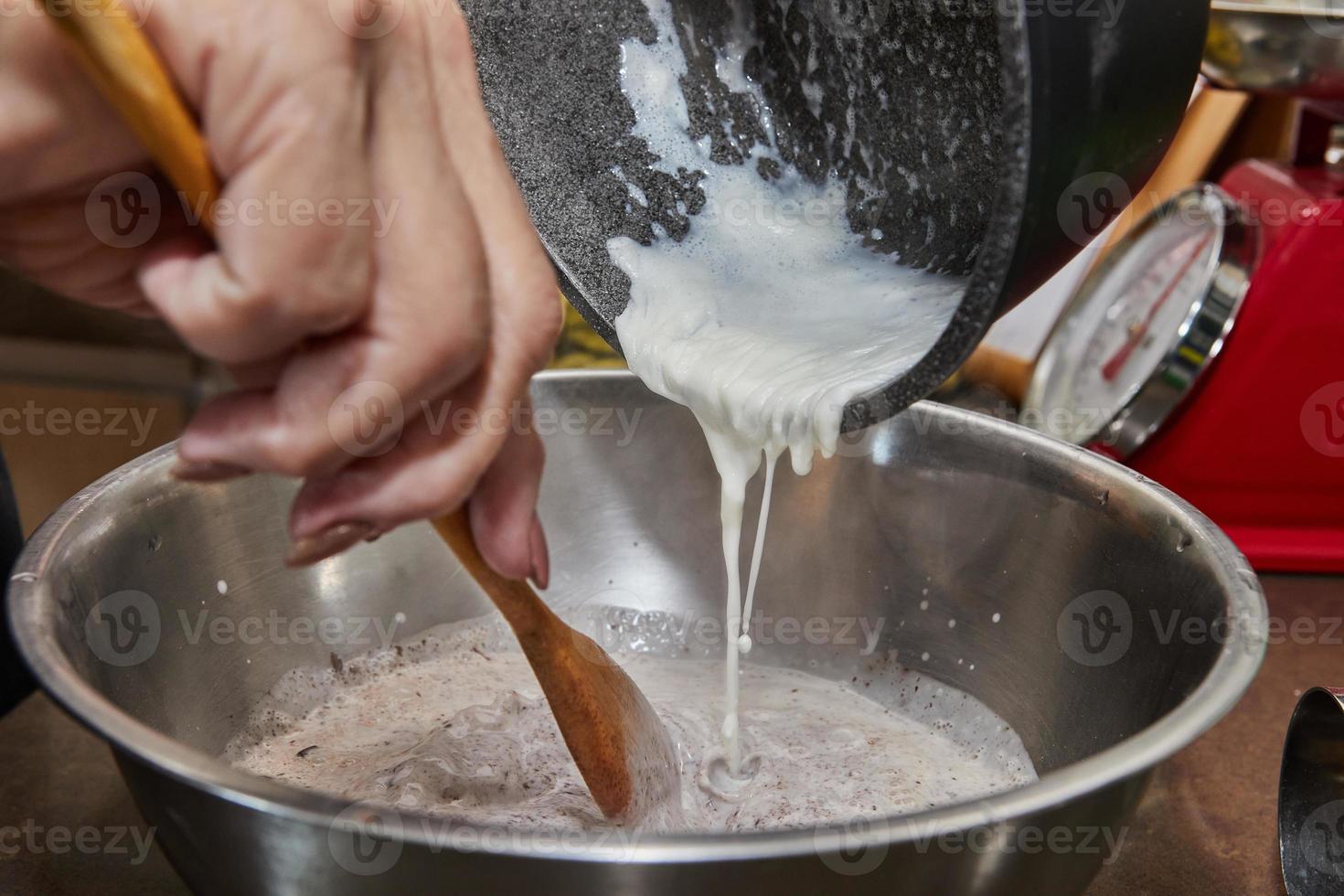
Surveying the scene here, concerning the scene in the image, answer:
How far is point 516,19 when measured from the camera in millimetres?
702

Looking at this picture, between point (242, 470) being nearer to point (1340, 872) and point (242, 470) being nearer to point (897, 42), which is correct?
point (897, 42)

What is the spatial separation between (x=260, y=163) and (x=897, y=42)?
421mm

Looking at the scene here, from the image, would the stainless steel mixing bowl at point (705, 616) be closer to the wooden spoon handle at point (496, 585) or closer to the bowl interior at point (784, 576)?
the bowl interior at point (784, 576)

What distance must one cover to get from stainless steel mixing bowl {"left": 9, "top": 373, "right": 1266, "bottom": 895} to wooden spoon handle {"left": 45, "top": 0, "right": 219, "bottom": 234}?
0.63ft

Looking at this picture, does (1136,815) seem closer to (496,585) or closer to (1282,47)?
(496,585)

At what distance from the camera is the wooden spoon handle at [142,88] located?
34 cm

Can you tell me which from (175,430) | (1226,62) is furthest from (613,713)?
(175,430)

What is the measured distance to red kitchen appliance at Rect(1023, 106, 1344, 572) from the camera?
2.89 ft

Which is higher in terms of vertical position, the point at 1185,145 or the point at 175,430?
the point at 1185,145

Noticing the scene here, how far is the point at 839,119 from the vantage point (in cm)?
71

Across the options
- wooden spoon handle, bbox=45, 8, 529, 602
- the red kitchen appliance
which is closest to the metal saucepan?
the red kitchen appliance

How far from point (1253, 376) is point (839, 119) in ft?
1.31

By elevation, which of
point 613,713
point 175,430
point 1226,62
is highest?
point 1226,62

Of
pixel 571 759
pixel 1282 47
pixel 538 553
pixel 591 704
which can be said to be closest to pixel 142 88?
pixel 538 553
